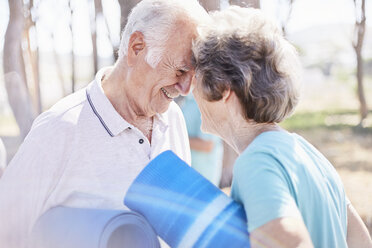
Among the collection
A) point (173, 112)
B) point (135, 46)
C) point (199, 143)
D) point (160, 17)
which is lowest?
point (199, 143)

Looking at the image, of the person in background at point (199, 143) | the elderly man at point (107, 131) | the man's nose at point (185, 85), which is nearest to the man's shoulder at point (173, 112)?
Result: the elderly man at point (107, 131)

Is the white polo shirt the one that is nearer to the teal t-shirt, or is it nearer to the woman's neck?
the woman's neck

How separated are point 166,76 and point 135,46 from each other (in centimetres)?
20

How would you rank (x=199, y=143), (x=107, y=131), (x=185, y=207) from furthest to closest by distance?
(x=199, y=143)
(x=107, y=131)
(x=185, y=207)

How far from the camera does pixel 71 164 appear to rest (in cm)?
180

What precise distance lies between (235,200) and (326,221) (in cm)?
30

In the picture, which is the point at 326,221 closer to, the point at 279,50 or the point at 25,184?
the point at 279,50

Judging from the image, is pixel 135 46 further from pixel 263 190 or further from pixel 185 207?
pixel 263 190

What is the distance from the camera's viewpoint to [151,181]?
1.41 m

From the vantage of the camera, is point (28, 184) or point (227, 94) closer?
point (227, 94)

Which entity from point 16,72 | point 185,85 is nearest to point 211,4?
point 16,72

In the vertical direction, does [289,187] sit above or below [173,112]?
above

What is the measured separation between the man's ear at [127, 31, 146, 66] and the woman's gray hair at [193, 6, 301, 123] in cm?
50

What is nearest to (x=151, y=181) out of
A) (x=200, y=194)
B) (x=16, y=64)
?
(x=200, y=194)
